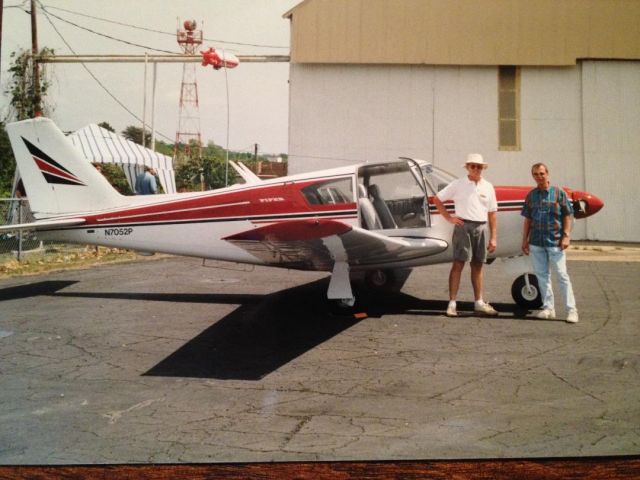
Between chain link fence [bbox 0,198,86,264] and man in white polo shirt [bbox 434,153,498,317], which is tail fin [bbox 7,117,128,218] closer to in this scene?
chain link fence [bbox 0,198,86,264]

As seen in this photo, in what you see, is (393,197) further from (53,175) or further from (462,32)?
(462,32)

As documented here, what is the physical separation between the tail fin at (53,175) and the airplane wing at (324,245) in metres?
3.47

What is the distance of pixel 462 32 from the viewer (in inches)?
725

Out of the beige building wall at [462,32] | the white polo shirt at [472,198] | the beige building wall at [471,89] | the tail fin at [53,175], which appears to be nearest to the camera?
the white polo shirt at [472,198]

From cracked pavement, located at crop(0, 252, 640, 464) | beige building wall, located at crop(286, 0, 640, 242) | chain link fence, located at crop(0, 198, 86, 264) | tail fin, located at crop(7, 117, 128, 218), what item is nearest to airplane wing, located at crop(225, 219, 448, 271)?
cracked pavement, located at crop(0, 252, 640, 464)

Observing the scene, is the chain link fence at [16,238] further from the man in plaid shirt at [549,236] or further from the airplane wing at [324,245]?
the man in plaid shirt at [549,236]

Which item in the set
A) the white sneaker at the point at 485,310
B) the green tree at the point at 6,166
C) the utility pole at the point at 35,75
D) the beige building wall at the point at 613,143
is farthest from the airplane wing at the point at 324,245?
the green tree at the point at 6,166

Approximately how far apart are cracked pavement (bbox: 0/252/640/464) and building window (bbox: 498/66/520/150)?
10.6m

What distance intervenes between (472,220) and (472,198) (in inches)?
10.6

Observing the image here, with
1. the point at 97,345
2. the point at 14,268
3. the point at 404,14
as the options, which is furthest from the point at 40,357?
the point at 404,14

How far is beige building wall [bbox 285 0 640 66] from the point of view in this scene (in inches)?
713

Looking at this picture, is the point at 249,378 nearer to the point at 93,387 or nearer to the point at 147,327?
the point at 93,387

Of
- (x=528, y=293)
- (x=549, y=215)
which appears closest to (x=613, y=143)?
(x=528, y=293)

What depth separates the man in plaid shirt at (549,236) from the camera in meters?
6.94
